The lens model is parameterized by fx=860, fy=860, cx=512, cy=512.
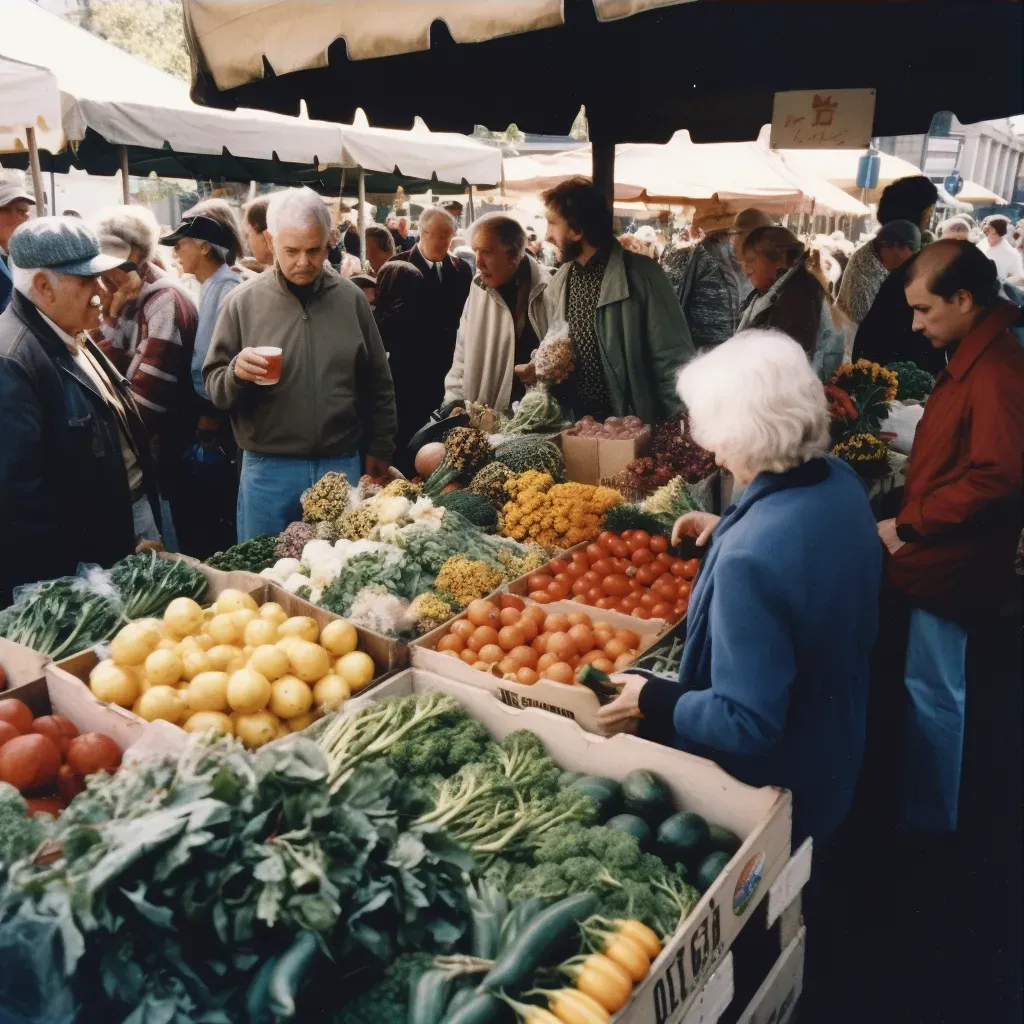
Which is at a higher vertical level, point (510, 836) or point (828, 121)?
point (828, 121)

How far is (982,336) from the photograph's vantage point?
3.10 metres

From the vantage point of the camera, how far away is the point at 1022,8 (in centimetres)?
320

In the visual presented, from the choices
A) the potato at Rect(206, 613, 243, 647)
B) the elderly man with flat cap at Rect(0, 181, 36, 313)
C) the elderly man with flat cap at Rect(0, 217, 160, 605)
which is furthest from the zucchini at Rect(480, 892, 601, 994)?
the elderly man with flat cap at Rect(0, 181, 36, 313)

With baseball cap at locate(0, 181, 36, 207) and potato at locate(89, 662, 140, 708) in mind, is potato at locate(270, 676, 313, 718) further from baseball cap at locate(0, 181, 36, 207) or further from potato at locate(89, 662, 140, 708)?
baseball cap at locate(0, 181, 36, 207)

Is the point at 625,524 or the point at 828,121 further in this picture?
the point at 828,121

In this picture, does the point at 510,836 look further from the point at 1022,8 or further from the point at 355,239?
the point at 355,239

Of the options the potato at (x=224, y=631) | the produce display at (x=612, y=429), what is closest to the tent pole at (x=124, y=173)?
the produce display at (x=612, y=429)

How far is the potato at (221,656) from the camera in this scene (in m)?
2.57

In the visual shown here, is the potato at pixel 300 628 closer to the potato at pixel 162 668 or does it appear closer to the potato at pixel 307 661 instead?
the potato at pixel 307 661

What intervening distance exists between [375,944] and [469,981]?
211 mm

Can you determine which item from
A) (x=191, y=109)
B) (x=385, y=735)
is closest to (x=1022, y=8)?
(x=385, y=735)

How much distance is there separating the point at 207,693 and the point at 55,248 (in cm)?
182

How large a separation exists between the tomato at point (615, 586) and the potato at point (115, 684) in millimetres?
1776

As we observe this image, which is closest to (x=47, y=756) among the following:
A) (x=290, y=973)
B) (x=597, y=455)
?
(x=290, y=973)
